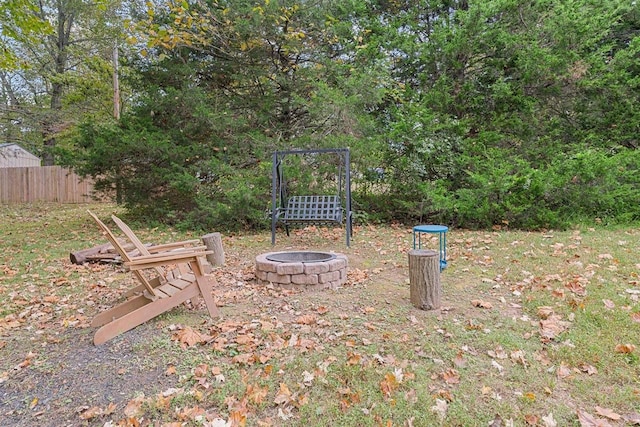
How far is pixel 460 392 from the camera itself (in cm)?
218

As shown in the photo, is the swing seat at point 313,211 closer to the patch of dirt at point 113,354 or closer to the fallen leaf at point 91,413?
the patch of dirt at point 113,354

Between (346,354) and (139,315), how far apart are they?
152cm

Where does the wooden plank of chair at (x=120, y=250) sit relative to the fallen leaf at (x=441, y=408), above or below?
above

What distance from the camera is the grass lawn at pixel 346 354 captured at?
2045 millimetres

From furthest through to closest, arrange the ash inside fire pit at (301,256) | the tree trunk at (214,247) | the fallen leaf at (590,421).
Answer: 1. the tree trunk at (214,247)
2. the ash inside fire pit at (301,256)
3. the fallen leaf at (590,421)

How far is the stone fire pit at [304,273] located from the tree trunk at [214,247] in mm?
1101

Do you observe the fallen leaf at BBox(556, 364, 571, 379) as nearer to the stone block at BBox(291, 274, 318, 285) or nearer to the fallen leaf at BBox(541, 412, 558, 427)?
the fallen leaf at BBox(541, 412, 558, 427)

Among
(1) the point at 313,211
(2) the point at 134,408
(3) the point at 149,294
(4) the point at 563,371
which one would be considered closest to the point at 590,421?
(4) the point at 563,371

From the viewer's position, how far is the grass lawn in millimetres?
2045

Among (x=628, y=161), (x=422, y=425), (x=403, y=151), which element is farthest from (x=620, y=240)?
(x=422, y=425)

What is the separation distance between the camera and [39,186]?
14.2m

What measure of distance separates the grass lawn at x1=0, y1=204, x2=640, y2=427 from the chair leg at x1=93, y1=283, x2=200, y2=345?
0.22 feet

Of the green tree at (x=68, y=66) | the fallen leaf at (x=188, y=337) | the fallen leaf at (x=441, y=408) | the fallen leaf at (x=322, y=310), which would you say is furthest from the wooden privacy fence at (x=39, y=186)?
the fallen leaf at (x=441, y=408)

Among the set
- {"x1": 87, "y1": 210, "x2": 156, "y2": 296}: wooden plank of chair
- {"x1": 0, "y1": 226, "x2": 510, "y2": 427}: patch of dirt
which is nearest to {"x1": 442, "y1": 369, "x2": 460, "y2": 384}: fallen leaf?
{"x1": 0, "y1": 226, "x2": 510, "y2": 427}: patch of dirt
